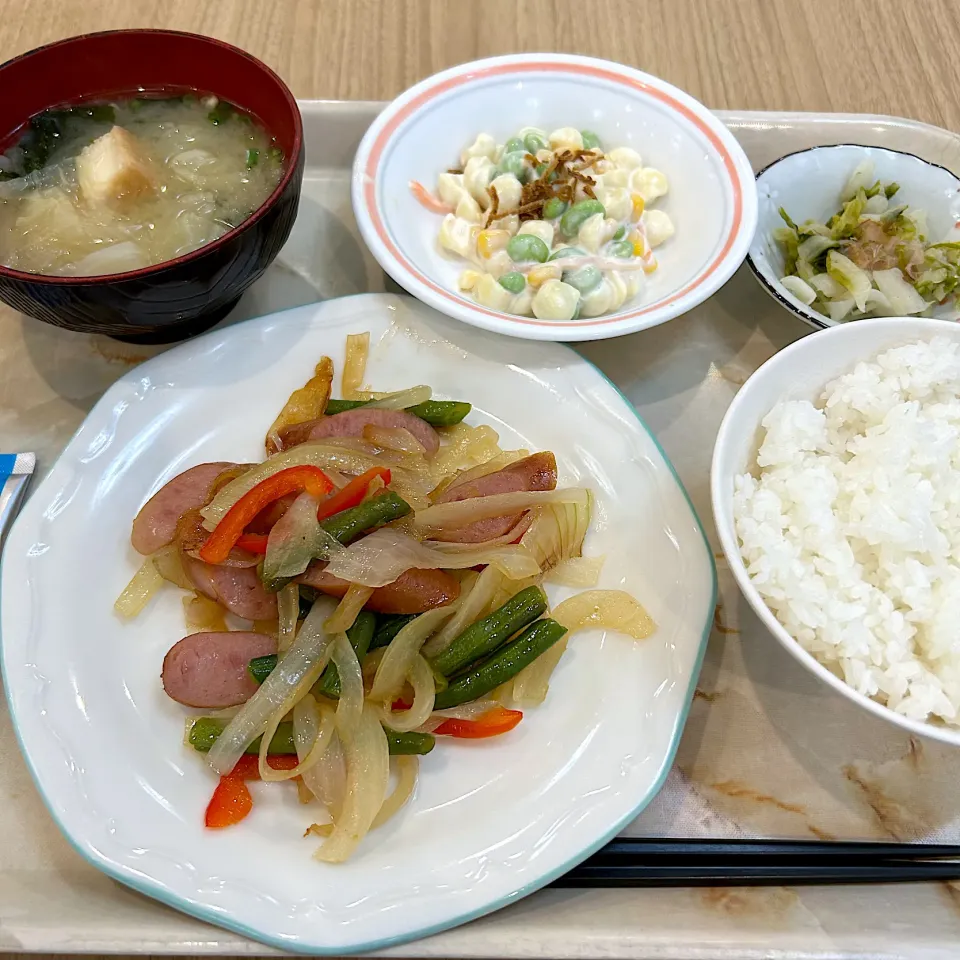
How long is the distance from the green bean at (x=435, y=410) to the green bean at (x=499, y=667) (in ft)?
1.71

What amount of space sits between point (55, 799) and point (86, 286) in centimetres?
92

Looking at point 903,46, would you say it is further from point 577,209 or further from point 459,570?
point 459,570

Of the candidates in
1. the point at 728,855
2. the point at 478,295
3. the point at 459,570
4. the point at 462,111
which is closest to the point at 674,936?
the point at 728,855

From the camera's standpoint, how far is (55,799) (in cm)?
125

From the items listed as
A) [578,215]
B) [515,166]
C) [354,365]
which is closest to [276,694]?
[354,365]

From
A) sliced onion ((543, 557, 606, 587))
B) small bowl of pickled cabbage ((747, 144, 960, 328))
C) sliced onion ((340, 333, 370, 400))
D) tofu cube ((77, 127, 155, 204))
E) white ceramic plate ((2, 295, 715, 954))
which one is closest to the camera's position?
white ceramic plate ((2, 295, 715, 954))

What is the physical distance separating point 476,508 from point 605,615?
0.33 metres

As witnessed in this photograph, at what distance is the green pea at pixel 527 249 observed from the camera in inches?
73.9

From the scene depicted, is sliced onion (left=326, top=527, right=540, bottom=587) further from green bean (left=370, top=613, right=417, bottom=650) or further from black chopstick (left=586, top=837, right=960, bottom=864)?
black chopstick (left=586, top=837, right=960, bottom=864)

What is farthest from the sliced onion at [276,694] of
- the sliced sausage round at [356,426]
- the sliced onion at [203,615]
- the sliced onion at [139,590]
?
the sliced sausage round at [356,426]

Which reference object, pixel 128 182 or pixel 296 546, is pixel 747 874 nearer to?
pixel 296 546

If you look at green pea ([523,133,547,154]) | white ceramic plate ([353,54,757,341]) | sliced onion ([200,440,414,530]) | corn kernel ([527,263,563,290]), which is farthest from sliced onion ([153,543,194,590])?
green pea ([523,133,547,154])

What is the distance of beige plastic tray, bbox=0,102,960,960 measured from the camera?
4.09 feet

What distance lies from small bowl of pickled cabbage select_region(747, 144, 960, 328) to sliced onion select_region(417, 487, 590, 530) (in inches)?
33.2
